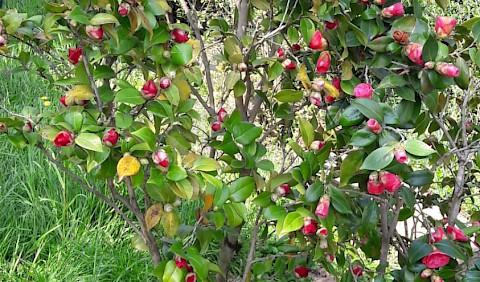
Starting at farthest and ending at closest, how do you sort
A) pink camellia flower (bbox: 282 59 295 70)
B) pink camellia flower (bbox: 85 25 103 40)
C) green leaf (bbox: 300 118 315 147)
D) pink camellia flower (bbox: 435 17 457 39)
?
pink camellia flower (bbox: 282 59 295 70) < green leaf (bbox: 300 118 315 147) < pink camellia flower (bbox: 435 17 457 39) < pink camellia flower (bbox: 85 25 103 40)

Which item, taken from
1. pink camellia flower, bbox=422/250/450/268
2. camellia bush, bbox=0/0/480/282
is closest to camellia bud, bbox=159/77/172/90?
camellia bush, bbox=0/0/480/282

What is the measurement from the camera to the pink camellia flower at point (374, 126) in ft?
3.76

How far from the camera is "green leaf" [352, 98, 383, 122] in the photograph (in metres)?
1.16

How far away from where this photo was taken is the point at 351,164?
4.13 ft

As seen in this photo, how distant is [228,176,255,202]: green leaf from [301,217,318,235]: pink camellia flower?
0.48 ft

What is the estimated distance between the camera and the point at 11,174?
2859 mm

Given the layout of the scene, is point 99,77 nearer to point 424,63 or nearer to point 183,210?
point 424,63

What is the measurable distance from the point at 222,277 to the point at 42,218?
41.7 inches

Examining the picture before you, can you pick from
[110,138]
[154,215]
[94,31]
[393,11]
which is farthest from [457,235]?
[94,31]

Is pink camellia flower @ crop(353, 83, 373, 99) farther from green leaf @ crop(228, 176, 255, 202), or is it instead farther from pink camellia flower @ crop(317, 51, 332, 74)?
green leaf @ crop(228, 176, 255, 202)

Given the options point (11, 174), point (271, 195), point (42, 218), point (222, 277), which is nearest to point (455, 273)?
point (271, 195)

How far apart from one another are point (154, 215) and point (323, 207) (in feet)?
1.20

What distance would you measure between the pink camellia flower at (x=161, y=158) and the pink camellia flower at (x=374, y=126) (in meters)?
0.39

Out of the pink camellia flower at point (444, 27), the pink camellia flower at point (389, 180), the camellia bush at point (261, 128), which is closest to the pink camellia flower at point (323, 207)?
the camellia bush at point (261, 128)
